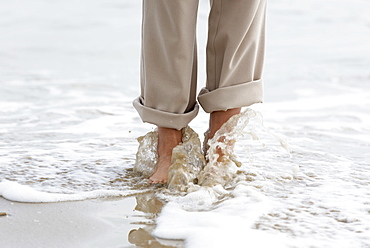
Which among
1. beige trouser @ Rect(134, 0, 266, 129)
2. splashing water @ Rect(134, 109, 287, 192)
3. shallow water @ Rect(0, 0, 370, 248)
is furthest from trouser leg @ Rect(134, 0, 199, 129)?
shallow water @ Rect(0, 0, 370, 248)

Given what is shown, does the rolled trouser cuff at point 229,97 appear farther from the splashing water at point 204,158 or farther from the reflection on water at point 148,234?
the reflection on water at point 148,234

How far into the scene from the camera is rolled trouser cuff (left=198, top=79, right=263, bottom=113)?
1.87 m

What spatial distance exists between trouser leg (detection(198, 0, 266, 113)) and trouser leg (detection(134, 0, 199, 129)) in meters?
0.07

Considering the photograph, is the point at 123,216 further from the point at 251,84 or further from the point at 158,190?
the point at 251,84

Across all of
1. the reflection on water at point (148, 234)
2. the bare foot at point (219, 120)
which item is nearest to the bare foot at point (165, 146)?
the bare foot at point (219, 120)

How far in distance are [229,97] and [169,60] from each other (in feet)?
0.78

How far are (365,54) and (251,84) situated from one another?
16.0ft

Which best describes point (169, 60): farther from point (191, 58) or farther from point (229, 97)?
point (229, 97)

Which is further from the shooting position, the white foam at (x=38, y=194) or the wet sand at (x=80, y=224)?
the white foam at (x=38, y=194)

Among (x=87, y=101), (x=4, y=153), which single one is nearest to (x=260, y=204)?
(x=4, y=153)

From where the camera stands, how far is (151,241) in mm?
1386

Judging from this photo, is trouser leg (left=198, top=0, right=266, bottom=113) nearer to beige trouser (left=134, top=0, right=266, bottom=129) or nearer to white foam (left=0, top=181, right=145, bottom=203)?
beige trouser (left=134, top=0, right=266, bottom=129)

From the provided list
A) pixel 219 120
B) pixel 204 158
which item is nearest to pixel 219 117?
pixel 219 120

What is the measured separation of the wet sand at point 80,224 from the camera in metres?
1.37
